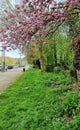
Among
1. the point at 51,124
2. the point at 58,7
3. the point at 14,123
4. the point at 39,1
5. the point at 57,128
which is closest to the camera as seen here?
the point at 39,1

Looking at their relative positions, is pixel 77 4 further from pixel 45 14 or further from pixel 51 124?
pixel 51 124

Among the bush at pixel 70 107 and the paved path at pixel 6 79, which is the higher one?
the bush at pixel 70 107

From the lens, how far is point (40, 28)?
5.07 meters

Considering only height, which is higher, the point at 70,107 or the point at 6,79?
the point at 70,107

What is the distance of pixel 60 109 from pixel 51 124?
1.08 m

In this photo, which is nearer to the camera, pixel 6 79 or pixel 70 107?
pixel 70 107

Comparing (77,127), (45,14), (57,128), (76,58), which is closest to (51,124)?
(57,128)

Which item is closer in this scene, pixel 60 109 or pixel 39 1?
pixel 39 1

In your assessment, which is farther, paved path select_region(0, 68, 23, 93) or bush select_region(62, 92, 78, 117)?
paved path select_region(0, 68, 23, 93)

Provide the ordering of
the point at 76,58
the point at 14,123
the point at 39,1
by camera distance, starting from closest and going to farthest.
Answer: the point at 39,1 < the point at 14,123 < the point at 76,58

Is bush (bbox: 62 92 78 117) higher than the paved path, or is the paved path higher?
bush (bbox: 62 92 78 117)

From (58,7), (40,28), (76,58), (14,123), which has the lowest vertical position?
(14,123)

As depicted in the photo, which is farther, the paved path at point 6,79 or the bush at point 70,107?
the paved path at point 6,79

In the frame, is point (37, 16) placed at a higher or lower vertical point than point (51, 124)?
higher
